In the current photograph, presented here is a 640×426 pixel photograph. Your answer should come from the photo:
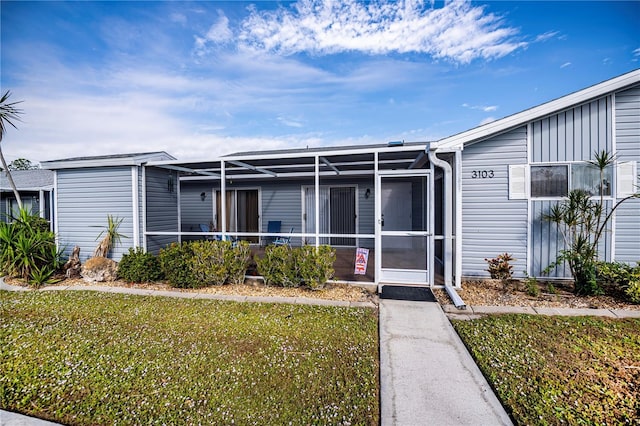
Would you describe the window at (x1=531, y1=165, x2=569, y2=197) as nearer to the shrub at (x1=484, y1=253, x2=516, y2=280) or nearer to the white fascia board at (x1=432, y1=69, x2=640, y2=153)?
the white fascia board at (x1=432, y1=69, x2=640, y2=153)

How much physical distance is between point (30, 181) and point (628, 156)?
64.3 feet

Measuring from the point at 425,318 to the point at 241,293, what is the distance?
10.2 ft

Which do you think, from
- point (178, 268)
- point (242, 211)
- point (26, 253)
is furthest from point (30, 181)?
point (178, 268)

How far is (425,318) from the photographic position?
4055 millimetres

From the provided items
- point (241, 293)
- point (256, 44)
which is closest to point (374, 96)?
point (256, 44)

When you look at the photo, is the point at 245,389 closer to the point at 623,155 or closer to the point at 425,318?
the point at 425,318

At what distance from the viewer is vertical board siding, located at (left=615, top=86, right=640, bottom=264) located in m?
5.30

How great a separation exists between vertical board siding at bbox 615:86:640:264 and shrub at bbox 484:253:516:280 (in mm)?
1945

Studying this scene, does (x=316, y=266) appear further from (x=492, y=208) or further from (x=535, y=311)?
(x=492, y=208)

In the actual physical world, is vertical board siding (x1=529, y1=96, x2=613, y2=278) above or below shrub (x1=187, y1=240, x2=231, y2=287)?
above

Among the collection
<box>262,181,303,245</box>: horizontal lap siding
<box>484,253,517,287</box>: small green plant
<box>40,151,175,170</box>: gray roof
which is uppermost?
<box>40,151,175,170</box>: gray roof

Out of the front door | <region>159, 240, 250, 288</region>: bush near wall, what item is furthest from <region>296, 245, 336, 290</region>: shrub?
<region>159, 240, 250, 288</region>: bush near wall

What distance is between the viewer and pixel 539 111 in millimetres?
5328

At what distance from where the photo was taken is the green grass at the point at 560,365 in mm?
2238
